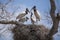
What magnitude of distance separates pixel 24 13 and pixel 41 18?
254 mm

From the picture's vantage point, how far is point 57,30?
2.98m

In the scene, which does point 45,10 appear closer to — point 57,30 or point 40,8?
point 40,8

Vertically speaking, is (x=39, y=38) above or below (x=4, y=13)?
below

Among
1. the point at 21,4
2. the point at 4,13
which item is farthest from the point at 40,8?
the point at 4,13

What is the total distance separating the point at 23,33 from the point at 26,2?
452 mm

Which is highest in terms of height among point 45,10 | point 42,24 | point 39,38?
point 45,10

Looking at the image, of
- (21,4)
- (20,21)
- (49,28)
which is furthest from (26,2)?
(49,28)

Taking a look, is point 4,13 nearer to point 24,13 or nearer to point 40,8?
point 24,13

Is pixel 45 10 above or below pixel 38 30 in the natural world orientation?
above

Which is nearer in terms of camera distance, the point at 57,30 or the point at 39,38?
the point at 57,30

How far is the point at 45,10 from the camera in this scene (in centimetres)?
321

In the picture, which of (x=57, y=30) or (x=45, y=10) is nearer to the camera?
(x=57, y=30)

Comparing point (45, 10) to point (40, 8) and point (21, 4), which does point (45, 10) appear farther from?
point (21, 4)

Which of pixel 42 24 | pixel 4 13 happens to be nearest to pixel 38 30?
pixel 42 24
